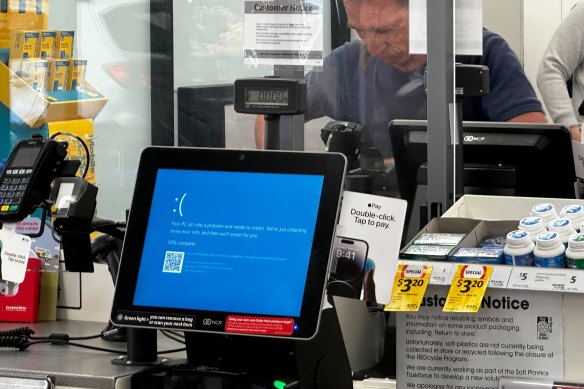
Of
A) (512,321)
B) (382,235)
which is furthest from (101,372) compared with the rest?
(512,321)

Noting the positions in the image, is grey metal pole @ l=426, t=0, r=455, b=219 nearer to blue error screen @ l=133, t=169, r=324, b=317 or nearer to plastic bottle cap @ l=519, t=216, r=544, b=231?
plastic bottle cap @ l=519, t=216, r=544, b=231

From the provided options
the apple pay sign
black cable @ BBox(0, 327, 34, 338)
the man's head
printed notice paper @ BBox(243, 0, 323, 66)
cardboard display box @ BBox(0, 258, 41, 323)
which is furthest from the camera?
the man's head

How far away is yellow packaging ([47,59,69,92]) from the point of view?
4.45m

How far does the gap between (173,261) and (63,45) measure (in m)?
3.07

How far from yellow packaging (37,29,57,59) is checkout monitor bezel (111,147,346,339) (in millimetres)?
2614

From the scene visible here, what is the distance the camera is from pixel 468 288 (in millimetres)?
1725

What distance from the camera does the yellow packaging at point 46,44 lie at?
4.38 metres

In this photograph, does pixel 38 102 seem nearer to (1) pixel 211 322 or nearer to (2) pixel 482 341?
(1) pixel 211 322

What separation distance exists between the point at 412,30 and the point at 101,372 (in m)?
1.37

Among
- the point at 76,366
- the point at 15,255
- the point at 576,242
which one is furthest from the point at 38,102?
the point at 576,242

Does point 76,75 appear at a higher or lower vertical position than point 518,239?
higher

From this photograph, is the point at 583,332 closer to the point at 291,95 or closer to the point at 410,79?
the point at 291,95

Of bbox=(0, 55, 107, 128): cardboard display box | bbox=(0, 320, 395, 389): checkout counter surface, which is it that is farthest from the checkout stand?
bbox=(0, 55, 107, 128): cardboard display box

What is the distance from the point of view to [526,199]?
7.23ft
